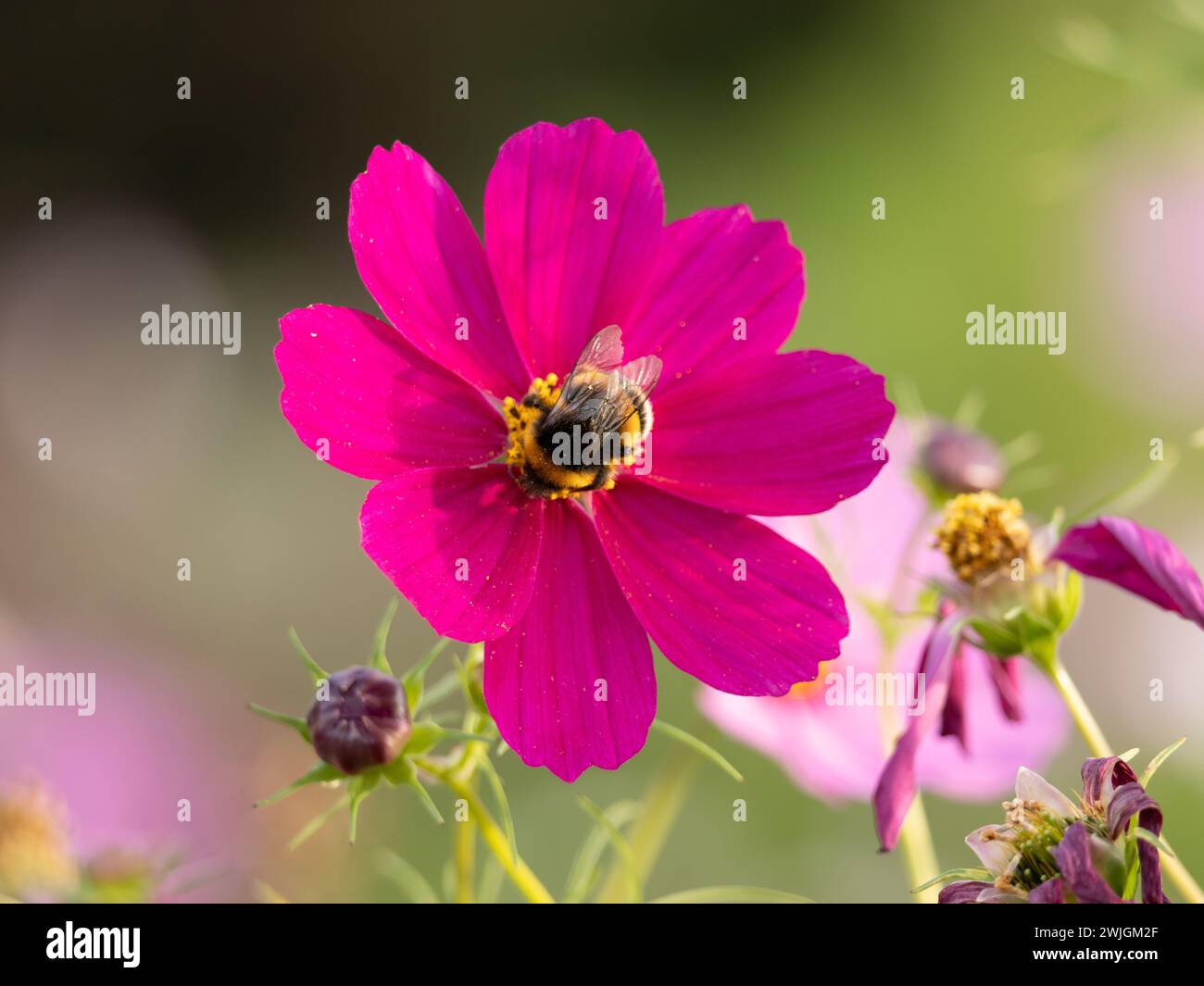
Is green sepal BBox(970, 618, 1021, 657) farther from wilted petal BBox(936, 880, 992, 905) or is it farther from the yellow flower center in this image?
the yellow flower center


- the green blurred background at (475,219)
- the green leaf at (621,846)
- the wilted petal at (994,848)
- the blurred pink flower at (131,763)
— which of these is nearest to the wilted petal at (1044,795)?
the wilted petal at (994,848)

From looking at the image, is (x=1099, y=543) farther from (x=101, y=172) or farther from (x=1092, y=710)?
(x=101, y=172)

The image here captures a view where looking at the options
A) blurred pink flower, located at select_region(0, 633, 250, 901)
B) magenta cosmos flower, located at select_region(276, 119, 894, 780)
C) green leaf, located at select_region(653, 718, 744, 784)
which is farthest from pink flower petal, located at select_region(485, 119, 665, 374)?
blurred pink flower, located at select_region(0, 633, 250, 901)

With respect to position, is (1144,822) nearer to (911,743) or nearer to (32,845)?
(911,743)

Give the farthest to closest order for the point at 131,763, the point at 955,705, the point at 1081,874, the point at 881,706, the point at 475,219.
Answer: the point at 475,219
the point at 131,763
the point at 881,706
the point at 955,705
the point at 1081,874

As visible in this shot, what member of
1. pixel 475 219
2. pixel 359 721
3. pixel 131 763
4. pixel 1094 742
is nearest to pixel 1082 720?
pixel 1094 742
